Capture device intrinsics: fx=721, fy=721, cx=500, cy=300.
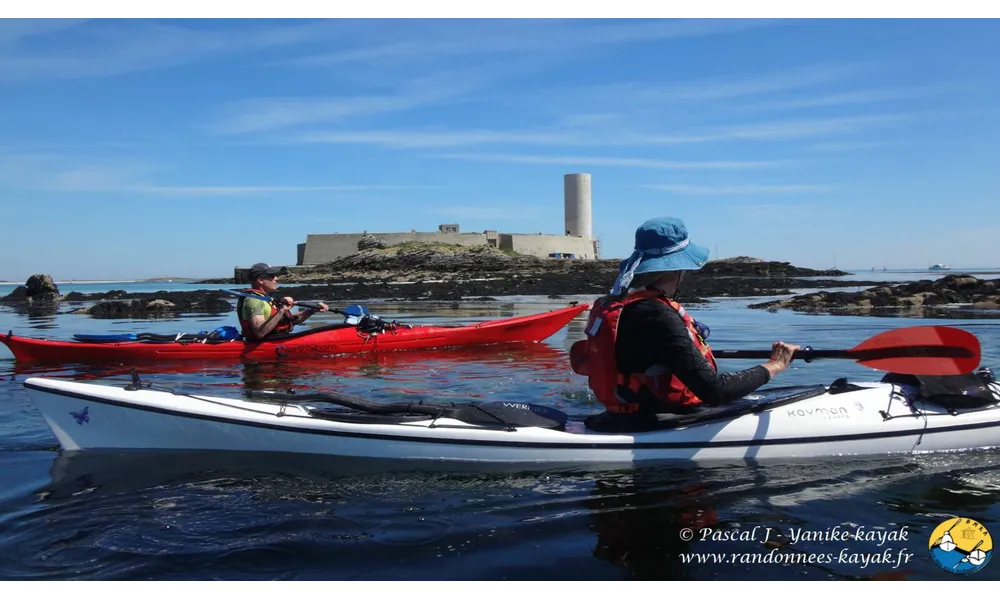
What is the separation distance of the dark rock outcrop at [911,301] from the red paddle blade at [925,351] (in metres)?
11.8

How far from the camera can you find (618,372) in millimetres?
3971

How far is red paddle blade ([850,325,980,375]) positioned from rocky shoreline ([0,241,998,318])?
41.3 feet

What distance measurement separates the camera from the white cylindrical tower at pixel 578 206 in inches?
2456

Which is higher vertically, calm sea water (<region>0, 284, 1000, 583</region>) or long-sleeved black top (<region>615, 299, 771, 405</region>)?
long-sleeved black top (<region>615, 299, 771, 405</region>)

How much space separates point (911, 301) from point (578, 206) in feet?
154

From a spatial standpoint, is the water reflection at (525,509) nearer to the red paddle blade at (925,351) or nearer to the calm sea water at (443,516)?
the calm sea water at (443,516)

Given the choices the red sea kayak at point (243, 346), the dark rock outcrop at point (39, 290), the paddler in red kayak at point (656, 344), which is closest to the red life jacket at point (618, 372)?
the paddler in red kayak at point (656, 344)

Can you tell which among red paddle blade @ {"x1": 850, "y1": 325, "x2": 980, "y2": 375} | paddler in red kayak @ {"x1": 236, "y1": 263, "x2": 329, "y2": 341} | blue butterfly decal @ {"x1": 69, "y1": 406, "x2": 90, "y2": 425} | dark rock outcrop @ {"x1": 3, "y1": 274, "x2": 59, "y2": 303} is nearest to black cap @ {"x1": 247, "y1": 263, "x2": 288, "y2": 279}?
paddler in red kayak @ {"x1": 236, "y1": 263, "x2": 329, "y2": 341}

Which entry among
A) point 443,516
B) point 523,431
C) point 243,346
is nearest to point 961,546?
point 523,431

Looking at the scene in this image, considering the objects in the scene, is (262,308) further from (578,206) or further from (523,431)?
(578,206)

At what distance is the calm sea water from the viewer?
116 inches

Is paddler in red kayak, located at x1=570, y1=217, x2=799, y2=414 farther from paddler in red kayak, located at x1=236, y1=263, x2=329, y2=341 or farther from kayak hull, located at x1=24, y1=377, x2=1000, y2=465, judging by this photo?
paddler in red kayak, located at x1=236, y1=263, x2=329, y2=341
